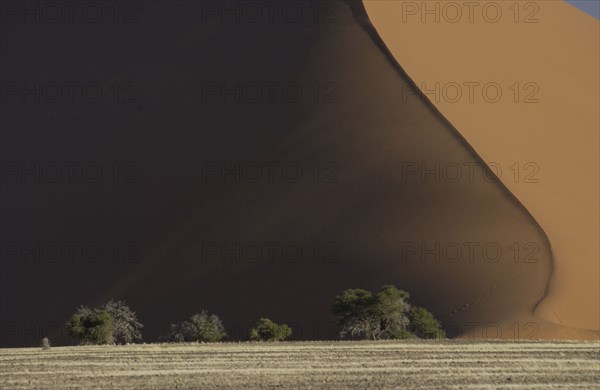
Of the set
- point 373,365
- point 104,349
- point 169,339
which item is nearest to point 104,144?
point 169,339

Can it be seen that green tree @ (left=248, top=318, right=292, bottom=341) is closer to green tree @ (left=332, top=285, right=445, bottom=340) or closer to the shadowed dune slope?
green tree @ (left=332, top=285, right=445, bottom=340)

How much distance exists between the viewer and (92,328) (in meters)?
30.6

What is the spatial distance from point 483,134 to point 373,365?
63.7ft

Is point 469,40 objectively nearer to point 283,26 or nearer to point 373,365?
point 283,26

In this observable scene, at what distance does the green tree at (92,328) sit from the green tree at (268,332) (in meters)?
3.56

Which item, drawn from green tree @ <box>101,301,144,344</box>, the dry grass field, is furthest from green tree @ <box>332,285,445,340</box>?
Answer: green tree @ <box>101,301,144,344</box>

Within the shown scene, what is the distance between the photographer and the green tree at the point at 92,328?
100ft

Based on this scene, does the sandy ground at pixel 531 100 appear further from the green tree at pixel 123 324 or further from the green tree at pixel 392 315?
the green tree at pixel 123 324

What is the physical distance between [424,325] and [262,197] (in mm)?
8995

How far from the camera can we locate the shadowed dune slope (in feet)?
114

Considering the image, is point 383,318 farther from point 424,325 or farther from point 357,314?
point 424,325

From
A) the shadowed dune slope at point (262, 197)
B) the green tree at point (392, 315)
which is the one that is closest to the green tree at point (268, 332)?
the shadowed dune slope at point (262, 197)

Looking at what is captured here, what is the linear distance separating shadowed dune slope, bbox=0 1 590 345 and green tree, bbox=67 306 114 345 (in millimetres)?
4306

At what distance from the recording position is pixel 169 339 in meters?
32.8
